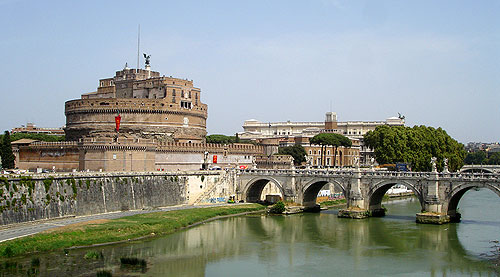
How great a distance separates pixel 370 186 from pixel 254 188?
16.1 meters

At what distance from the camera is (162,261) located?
122ft

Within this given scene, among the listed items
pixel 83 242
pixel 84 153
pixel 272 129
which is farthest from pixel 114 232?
pixel 272 129

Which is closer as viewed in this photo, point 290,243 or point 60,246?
point 60,246

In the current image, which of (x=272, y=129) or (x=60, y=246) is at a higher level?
(x=272, y=129)

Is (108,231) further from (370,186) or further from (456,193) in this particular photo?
(456,193)

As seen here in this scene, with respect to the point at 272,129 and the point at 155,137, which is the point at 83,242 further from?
the point at 272,129

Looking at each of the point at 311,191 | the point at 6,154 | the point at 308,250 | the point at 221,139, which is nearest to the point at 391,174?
the point at 311,191

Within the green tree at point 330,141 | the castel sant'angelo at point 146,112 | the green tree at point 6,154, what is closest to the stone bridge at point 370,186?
the castel sant'angelo at point 146,112

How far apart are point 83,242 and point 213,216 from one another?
17925 millimetres

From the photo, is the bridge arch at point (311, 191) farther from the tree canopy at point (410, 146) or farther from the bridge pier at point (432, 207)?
the tree canopy at point (410, 146)

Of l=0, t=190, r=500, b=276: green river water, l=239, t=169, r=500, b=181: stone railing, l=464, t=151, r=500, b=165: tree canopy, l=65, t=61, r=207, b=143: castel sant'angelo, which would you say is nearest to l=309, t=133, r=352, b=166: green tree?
l=65, t=61, r=207, b=143: castel sant'angelo

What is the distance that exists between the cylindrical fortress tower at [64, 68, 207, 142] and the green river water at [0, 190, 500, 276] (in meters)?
24.5

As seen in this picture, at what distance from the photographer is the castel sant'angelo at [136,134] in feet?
205

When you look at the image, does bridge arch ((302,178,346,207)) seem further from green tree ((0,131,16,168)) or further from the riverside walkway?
green tree ((0,131,16,168))
